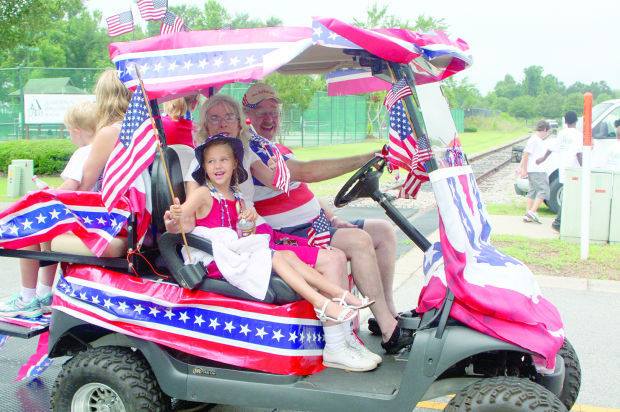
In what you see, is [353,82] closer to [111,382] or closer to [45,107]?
[111,382]

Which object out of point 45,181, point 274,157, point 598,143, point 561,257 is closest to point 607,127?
point 598,143

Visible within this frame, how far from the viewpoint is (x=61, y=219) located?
3.58 meters

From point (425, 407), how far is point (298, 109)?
2258 cm

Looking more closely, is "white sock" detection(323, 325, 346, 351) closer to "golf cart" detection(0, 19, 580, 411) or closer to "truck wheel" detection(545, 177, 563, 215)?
"golf cart" detection(0, 19, 580, 411)

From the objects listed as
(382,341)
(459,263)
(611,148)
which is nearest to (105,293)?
(382,341)

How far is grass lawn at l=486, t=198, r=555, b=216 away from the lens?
38.9ft

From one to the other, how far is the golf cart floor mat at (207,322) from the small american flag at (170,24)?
1.22m

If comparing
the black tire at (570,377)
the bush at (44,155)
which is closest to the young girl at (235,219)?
the black tire at (570,377)

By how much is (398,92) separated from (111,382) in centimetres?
185

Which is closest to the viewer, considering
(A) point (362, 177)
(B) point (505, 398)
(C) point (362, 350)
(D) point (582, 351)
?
(B) point (505, 398)

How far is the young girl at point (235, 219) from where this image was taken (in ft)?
10.6

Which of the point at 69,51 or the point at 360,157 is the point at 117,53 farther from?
the point at 69,51

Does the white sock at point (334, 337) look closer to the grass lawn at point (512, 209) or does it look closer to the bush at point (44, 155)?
the grass lawn at point (512, 209)

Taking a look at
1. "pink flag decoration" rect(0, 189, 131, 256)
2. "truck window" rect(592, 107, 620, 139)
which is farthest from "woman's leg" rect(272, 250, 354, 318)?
"truck window" rect(592, 107, 620, 139)
